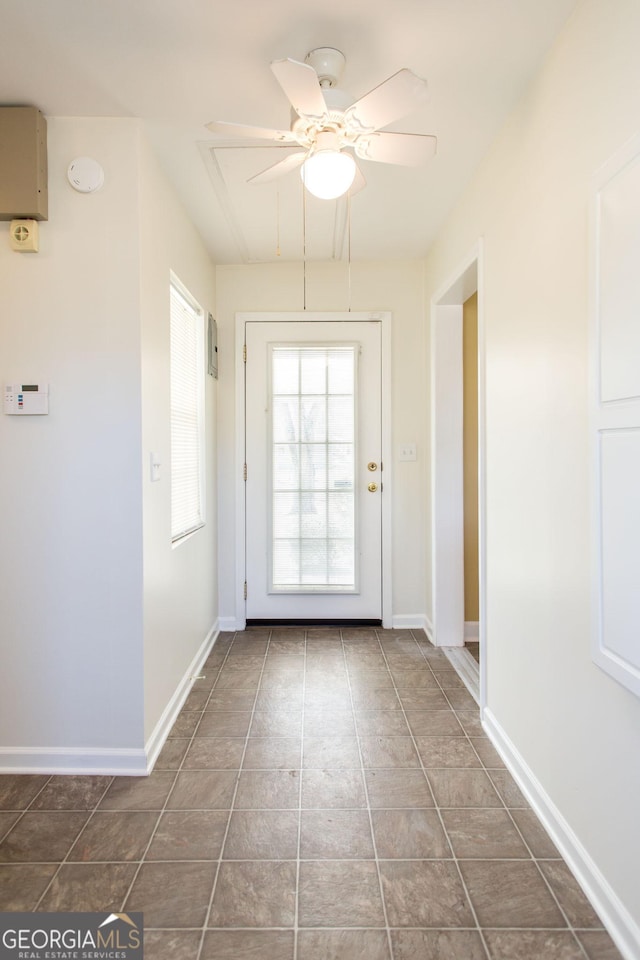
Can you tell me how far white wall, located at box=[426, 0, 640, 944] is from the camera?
132cm

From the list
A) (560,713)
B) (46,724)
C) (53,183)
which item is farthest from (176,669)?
(53,183)

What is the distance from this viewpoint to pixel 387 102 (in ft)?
4.82

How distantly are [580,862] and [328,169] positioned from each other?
212 centimetres

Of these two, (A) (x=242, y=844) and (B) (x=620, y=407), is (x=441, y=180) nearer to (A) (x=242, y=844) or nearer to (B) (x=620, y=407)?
(B) (x=620, y=407)

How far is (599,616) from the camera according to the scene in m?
1.37

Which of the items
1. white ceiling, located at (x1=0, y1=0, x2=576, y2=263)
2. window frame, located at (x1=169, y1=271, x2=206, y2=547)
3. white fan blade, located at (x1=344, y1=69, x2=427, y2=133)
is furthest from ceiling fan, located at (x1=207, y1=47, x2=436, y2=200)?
window frame, located at (x1=169, y1=271, x2=206, y2=547)

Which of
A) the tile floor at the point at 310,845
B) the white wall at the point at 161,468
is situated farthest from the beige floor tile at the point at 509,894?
the white wall at the point at 161,468

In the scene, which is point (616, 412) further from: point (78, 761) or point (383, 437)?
point (383, 437)

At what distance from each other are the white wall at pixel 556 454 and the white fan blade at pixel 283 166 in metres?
0.79

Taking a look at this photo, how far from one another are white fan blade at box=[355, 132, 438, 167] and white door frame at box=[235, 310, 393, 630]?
5.92 feet

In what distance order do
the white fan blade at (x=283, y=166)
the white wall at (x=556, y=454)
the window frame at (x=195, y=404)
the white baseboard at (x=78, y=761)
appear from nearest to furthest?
the white wall at (x=556, y=454), the white fan blade at (x=283, y=166), the white baseboard at (x=78, y=761), the window frame at (x=195, y=404)

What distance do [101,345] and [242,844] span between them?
5.77 feet

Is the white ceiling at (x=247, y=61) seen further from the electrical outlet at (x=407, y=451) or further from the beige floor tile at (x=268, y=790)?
the beige floor tile at (x=268, y=790)

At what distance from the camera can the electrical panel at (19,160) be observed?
188cm
